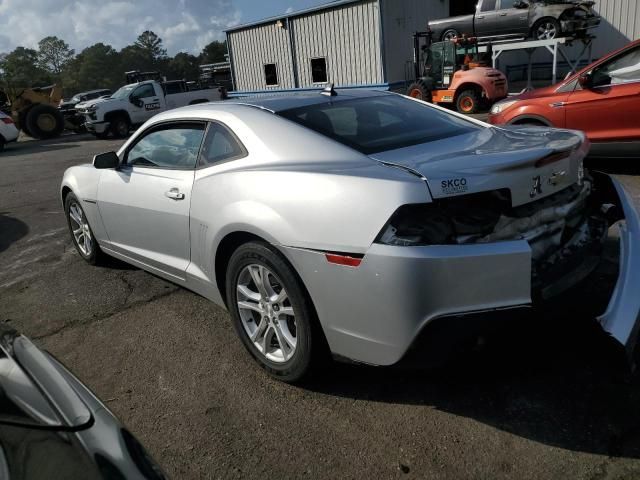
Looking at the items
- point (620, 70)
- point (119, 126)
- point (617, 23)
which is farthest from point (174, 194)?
point (617, 23)

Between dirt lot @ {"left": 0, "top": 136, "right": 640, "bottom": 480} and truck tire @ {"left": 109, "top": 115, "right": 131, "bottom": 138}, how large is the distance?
1659 centimetres

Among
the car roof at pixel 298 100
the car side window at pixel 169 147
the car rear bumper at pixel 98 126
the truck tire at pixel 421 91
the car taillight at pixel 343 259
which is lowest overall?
the car rear bumper at pixel 98 126

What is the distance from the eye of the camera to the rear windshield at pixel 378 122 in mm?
2953

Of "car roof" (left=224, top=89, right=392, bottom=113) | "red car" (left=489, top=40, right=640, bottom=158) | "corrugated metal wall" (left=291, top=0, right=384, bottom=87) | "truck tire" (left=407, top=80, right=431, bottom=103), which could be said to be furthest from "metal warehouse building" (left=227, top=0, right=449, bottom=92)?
"car roof" (left=224, top=89, right=392, bottom=113)

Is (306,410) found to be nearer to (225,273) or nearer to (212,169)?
(225,273)

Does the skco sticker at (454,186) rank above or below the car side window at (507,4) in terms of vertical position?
below

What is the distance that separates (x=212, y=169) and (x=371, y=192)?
1.22 m

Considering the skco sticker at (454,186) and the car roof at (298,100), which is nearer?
the skco sticker at (454,186)

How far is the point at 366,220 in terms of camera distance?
91.0 inches

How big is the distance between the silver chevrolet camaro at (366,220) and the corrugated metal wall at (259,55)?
20.6 m

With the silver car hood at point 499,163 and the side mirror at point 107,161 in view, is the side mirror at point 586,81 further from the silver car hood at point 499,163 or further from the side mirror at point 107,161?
the side mirror at point 107,161

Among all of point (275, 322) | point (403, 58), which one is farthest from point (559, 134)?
point (403, 58)

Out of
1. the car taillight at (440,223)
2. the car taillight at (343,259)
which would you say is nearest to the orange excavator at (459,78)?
the car taillight at (440,223)

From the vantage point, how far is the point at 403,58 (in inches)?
799
